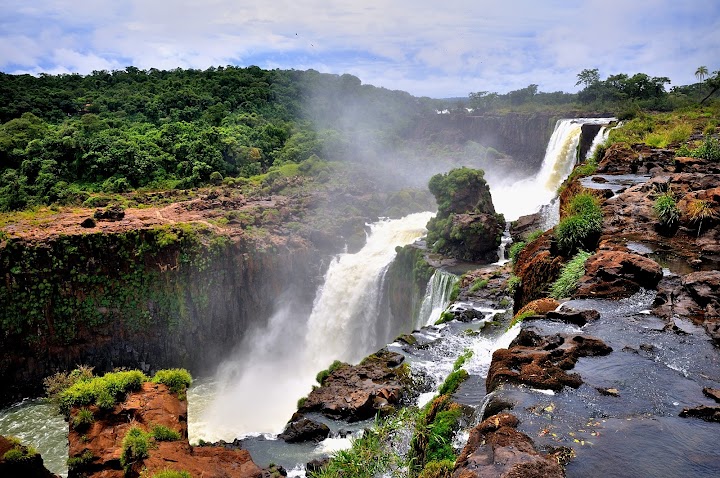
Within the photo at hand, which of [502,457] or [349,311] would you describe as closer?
[502,457]

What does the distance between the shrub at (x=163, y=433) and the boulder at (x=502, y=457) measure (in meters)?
7.67

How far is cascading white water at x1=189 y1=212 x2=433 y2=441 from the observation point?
27094 millimetres

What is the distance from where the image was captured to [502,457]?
6332mm

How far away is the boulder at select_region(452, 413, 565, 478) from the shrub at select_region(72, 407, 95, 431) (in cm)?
A: 923

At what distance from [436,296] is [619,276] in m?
14.1

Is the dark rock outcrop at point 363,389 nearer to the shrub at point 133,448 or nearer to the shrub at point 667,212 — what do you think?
the shrub at point 133,448

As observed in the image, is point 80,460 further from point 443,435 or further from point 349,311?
point 349,311

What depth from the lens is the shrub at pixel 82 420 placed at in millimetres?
11516

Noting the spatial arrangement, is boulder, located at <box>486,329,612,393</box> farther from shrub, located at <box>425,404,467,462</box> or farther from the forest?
the forest

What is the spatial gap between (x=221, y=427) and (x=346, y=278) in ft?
40.1

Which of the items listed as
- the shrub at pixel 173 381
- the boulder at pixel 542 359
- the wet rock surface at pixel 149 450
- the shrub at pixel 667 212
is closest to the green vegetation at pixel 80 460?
the wet rock surface at pixel 149 450

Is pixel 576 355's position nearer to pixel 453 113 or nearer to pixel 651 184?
pixel 651 184

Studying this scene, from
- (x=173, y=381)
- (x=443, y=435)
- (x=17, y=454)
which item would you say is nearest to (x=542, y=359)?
(x=443, y=435)

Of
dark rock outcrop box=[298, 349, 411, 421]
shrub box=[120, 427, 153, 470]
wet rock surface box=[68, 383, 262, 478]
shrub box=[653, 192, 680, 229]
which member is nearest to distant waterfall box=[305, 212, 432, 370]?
dark rock outcrop box=[298, 349, 411, 421]
